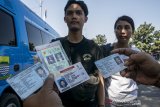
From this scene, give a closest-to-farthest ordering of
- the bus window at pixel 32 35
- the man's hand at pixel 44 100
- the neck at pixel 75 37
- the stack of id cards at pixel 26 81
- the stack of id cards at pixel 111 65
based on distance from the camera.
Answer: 1. the man's hand at pixel 44 100
2. the stack of id cards at pixel 26 81
3. the stack of id cards at pixel 111 65
4. the neck at pixel 75 37
5. the bus window at pixel 32 35

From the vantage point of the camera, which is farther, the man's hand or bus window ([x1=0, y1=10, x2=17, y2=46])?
bus window ([x1=0, y1=10, x2=17, y2=46])

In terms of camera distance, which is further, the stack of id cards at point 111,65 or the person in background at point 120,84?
the person in background at point 120,84

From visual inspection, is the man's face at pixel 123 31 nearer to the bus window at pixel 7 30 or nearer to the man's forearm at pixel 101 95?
the man's forearm at pixel 101 95

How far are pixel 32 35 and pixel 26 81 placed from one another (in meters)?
4.27

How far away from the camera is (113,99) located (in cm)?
309

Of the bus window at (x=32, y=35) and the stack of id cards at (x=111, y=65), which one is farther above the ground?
the bus window at (x=32, y=35)

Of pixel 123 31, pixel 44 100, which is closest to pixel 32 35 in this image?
pixel 123 31

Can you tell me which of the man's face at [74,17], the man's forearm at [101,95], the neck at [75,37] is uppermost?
the man's face at [74,17]

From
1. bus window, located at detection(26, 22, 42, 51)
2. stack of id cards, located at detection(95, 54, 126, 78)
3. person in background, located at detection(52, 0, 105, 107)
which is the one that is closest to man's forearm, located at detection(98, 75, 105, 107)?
person in background, located at detection(52, 0, 105, 107)

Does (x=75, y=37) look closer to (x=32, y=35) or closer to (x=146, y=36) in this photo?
(x=32, y=35)

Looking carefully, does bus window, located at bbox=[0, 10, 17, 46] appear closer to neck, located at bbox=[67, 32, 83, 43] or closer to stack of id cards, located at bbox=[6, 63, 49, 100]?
neck, located at bbox=[67, 32, 83, 43]

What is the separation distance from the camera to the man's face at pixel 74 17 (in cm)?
279

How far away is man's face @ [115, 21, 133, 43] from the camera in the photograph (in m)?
3.21

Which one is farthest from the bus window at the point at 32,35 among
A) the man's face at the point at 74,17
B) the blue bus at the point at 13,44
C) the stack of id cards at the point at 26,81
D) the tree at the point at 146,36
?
the tree at the point at 146,36
